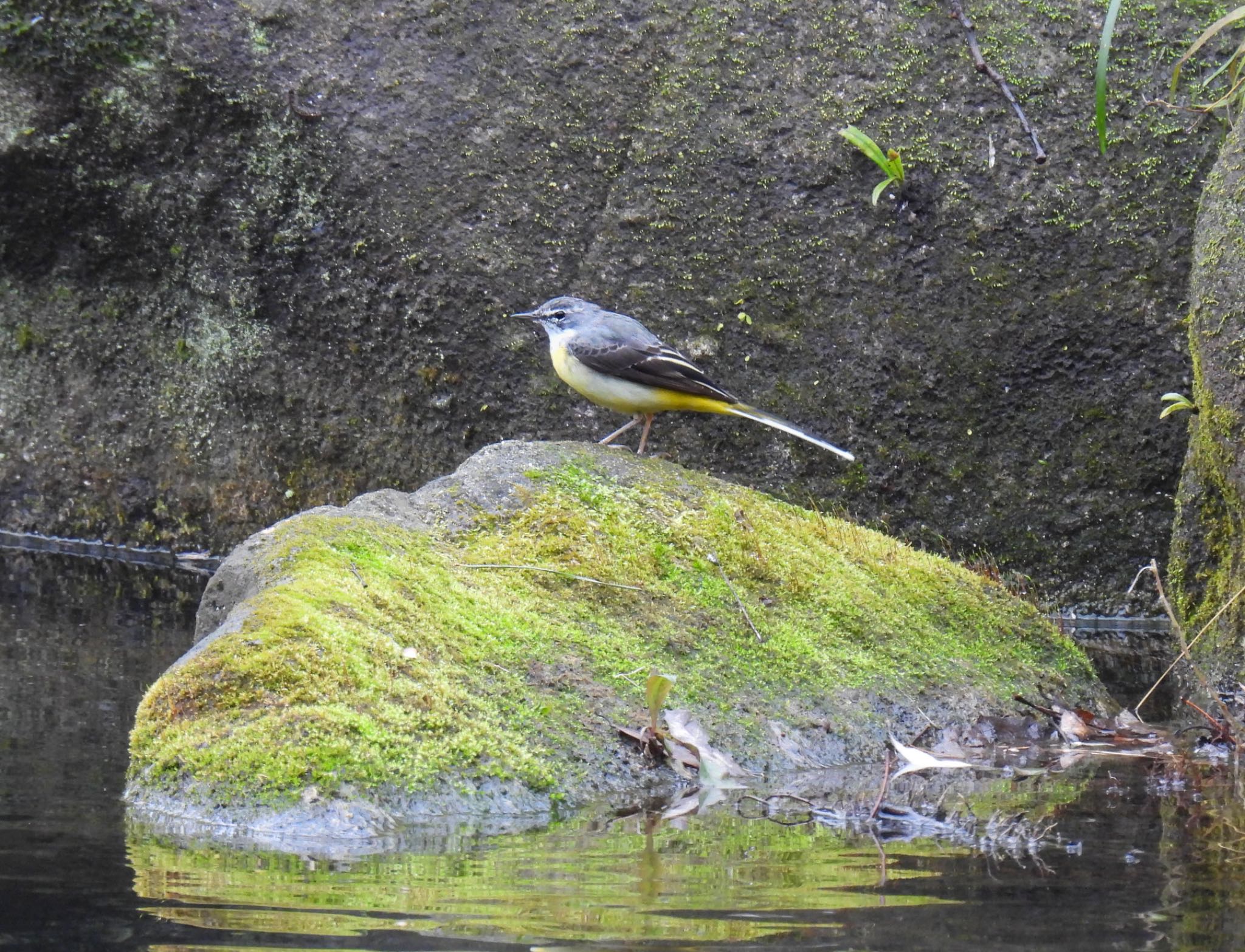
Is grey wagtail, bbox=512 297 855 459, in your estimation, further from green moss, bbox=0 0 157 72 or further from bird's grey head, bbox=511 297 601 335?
green moss, bbox=0 0 157 72

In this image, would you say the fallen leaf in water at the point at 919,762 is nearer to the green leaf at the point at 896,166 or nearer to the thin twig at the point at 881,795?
the thin twig at the point at 881,795

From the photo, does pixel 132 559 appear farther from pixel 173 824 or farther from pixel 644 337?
pixel 173 824

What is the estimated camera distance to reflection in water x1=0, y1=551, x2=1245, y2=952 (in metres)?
2.87

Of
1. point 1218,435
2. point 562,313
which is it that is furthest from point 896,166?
point 1218,435

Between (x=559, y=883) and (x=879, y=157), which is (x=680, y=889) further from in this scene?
(x=879, y=157)

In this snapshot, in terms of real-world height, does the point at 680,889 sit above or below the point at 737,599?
above

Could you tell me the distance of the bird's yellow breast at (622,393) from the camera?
7.02 meters

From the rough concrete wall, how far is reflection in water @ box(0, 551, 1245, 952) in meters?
4.41

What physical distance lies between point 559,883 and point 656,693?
3.98ft

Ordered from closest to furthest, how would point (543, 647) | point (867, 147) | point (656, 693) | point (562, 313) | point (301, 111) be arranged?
point (656, 693)
point (543, 647)
point (562, 313)
point (867, 147)
point (301, 111)

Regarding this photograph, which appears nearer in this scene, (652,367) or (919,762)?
(919,762)

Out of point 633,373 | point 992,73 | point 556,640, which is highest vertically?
point 992,73

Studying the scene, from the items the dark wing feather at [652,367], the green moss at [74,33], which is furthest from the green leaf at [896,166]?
the green moss at [74,33]

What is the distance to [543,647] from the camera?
4742mm
